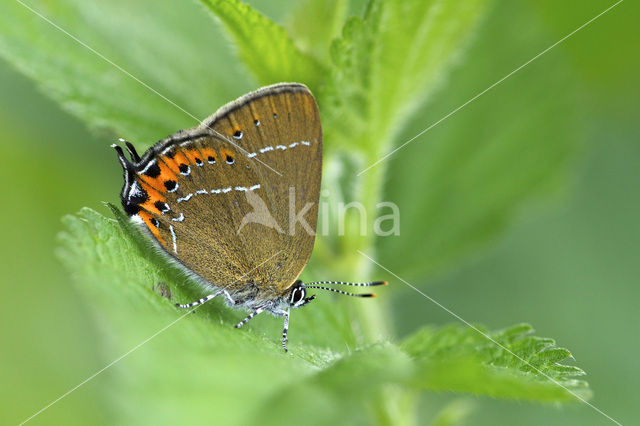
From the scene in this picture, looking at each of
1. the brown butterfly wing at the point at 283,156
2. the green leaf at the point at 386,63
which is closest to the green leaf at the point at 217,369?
the brown butterfly wing at the point at 283,156

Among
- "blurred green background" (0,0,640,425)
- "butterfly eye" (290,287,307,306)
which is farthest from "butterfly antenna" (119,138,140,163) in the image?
"butterfly eye" (290,287,307,306)

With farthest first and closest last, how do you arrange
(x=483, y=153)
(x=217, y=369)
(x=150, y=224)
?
(x=483, y=153) < (x=150, y=224) < (x=217, y=369)

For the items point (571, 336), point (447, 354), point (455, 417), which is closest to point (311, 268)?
point (455, 417)

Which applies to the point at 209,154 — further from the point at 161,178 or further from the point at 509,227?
the point at 509,227

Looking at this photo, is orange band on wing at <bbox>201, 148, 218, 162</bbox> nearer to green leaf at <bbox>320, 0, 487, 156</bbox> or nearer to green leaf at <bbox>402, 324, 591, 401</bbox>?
green leaf at <bbox>320, 0, 487, 156</bbox>

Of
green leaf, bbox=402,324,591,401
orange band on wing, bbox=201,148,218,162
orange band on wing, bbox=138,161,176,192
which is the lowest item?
green leaf, bbox=402,324,591,401

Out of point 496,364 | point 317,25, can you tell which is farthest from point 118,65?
point 496,364
